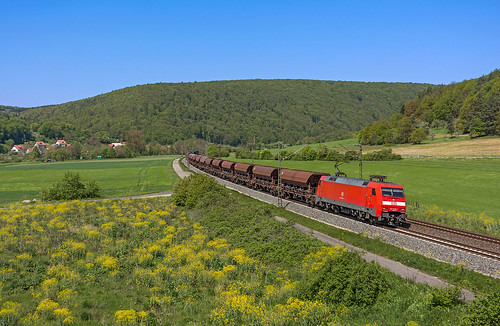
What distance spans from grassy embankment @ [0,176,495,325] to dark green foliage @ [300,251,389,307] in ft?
0.14

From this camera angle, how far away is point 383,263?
20.3 m

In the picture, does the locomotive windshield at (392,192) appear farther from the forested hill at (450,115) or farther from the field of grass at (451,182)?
the forested hill at (450,115)

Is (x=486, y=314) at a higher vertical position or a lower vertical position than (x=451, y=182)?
higher

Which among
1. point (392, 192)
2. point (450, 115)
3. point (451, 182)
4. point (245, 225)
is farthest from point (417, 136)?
point (245, 225)

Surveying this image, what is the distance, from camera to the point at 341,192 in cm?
3338

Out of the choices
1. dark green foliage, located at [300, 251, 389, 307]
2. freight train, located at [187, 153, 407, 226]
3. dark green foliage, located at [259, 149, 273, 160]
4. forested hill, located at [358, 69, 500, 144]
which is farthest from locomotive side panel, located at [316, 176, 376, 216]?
dark green foliage, located at [259, 149, 273, 160]

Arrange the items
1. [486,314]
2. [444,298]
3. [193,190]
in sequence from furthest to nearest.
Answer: [193,190] → [444,298] → [486,314]

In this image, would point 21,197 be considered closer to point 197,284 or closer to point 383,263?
point 197,284

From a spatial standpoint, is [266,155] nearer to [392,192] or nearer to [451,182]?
[451,182]

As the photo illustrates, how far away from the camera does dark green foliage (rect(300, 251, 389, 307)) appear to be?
45.2 feet

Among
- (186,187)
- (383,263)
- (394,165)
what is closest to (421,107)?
(394,165)

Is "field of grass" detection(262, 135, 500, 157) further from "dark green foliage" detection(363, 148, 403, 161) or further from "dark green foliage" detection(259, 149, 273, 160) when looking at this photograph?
"dark green foliage" detection(259, 149, 273, 160)

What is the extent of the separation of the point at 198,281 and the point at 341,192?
19.7 m

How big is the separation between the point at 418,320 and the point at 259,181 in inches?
1662
